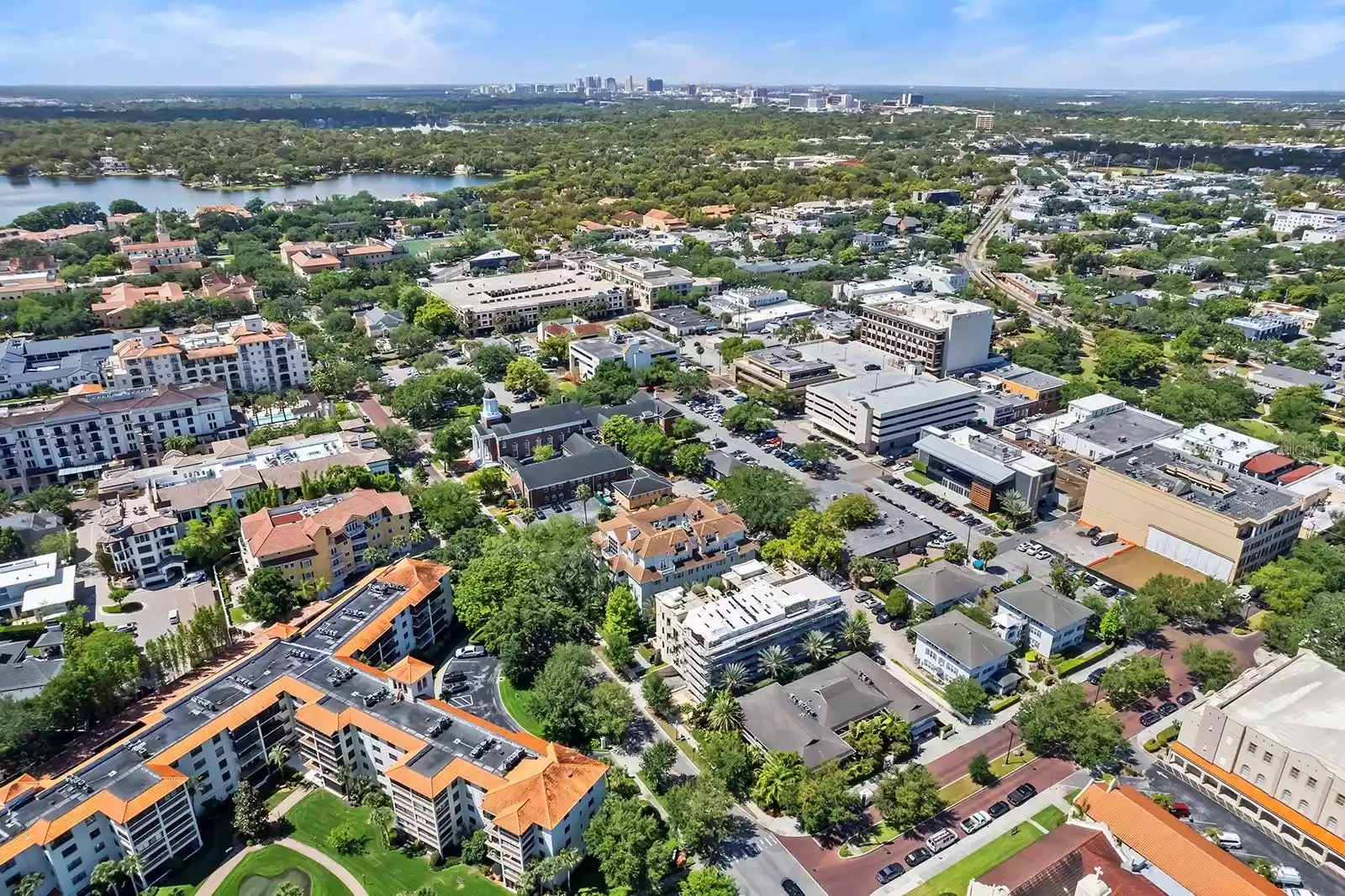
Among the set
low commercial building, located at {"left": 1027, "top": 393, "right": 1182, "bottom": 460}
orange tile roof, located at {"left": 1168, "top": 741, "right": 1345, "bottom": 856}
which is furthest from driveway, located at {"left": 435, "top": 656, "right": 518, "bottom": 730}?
low commercial building, located at {"left": 1027, "top": 393, "right": 1182, "bottom": 460}

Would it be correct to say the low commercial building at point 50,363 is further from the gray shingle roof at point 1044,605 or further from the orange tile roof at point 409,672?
the gray shingle roof at point 1044,605

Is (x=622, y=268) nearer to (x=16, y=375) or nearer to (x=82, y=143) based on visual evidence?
(x=16, y=375)

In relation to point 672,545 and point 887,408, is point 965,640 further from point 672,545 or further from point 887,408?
point 887,408

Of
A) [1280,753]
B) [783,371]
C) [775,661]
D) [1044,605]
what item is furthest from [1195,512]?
[783,371]

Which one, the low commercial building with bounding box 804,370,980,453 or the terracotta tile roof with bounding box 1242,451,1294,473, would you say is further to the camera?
the low commercial building with bounding box 804,370,980,453

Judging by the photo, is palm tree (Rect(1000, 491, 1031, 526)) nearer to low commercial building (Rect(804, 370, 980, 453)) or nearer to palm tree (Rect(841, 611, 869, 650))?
low commercial building (Rect(804, 370, 980, 453))

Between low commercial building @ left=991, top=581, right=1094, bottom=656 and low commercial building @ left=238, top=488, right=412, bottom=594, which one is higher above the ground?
low commercial building @ left=238, top=488, right=412, bottom=594

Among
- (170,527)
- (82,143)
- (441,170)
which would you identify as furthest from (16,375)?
(82,143)
